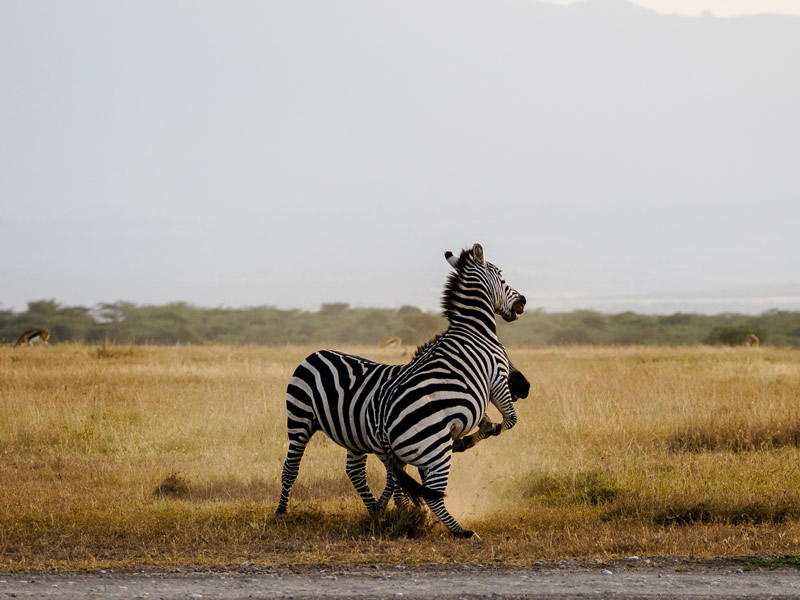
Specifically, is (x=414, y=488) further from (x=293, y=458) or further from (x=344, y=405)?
(x=293, y=458)

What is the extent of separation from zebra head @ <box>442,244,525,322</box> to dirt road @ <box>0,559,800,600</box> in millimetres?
2717

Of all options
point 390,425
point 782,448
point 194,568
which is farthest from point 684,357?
point 194,568

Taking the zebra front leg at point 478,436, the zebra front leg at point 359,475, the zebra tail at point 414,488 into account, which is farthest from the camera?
the zebra front leg at point 359,475

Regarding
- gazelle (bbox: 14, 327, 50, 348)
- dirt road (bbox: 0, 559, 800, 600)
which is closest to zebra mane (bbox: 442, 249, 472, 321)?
dirt road (bbox: 0, 559, 800, 600)

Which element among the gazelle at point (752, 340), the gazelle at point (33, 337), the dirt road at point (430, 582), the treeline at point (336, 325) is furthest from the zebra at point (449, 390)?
the treeline at point (336, 325)

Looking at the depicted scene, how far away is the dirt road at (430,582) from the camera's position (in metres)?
5.91

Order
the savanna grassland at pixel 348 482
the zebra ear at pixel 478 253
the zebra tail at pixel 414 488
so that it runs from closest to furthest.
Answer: the savanna grassland at pixel 348 482 < the zebra tail at pixel 414 488 < the zebra ear at pixel 478 253

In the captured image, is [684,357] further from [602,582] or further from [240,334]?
[240,334]

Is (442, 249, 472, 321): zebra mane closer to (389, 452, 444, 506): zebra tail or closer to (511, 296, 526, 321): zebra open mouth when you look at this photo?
(511, 296, 526, 321): zebra open mouth

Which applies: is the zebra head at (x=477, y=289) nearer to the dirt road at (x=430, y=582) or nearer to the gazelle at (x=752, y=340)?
the dirt road at (x=430, y=582)

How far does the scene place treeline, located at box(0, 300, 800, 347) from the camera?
61.4 m

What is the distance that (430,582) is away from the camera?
631 cm

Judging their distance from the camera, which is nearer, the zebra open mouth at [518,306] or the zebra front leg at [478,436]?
the zebra front leg at [478,436]

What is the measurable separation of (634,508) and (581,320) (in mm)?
64672
